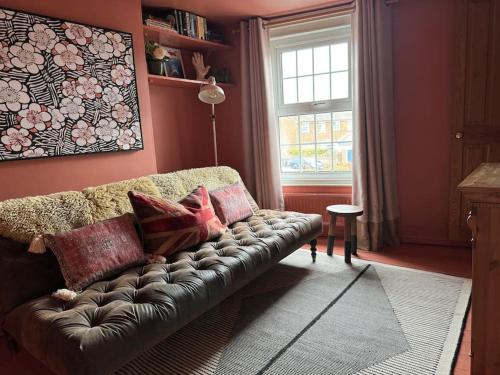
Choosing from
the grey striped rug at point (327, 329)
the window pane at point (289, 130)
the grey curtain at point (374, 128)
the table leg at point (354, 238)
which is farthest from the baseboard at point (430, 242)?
the window pane at point (289, 130)

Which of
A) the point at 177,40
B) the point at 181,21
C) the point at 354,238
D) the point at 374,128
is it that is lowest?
the point at 354,238

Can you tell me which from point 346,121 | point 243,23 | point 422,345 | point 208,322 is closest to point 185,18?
point 243,23

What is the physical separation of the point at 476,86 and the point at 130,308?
9.32 feet

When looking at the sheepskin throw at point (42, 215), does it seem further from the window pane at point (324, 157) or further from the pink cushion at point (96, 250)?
the window pane at point (324, 157)

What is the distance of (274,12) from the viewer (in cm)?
329

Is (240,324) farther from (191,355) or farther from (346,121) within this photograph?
(346,121)

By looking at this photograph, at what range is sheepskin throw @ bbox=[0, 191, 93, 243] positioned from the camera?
5.65ft

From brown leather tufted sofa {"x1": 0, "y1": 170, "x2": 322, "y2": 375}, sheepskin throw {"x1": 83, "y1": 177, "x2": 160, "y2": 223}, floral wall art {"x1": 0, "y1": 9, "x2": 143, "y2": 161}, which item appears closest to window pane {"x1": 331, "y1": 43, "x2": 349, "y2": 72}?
floral wall art {"x1": 0, "y1": 9, "x2": 143, "y2": 161}

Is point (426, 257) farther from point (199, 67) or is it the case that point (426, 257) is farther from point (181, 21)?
point (181, 21)

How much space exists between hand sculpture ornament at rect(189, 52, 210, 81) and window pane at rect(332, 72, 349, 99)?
1.19 metres

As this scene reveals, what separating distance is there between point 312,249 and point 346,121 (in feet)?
→ 4.22

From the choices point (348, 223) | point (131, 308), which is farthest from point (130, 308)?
point (348, 223)

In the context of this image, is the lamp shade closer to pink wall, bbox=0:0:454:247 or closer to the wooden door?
pink wall, bbox=0:0:454:247

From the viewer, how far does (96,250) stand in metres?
1.78
